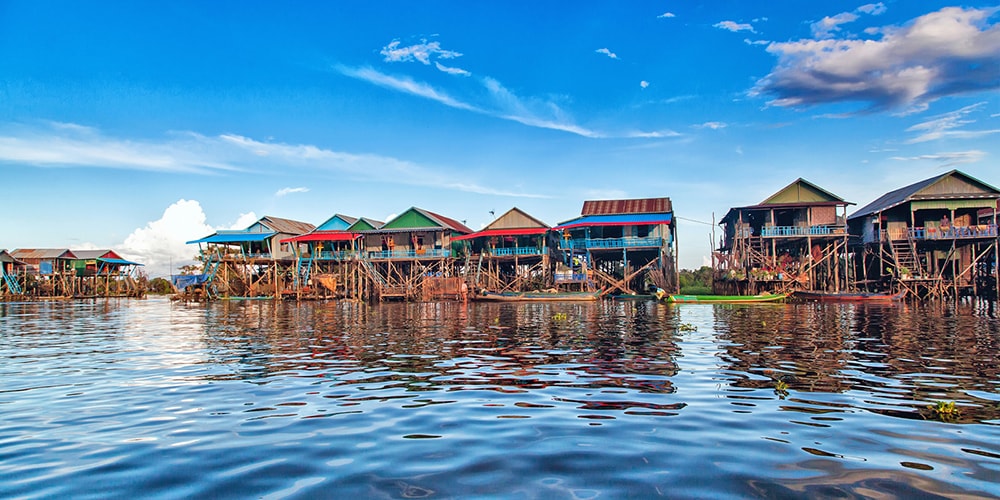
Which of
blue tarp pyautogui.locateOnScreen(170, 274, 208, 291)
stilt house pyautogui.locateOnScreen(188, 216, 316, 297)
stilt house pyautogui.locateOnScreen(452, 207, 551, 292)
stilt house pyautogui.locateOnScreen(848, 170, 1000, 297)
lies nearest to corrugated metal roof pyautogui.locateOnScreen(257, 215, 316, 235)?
stilt house pyautogui.locateOnScreen(188, 216, 316, 297)

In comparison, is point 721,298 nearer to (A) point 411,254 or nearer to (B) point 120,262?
(A) point 411,254


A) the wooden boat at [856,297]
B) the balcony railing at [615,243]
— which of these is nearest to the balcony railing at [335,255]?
the balcony railing at [615,243]

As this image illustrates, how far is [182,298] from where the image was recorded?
170 feet

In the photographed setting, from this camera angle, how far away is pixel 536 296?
42.7 m

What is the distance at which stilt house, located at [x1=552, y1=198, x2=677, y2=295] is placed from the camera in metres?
44.9

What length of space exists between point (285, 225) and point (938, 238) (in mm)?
52820

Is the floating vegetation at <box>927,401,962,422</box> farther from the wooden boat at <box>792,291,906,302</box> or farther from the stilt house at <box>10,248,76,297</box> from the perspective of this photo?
the stilt house at <box>10,248,76,297</box>

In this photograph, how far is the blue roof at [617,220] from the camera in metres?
44.9

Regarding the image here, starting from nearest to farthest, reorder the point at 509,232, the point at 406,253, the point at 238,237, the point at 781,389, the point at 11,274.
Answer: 1. the point at 781,389
2. the point at 509,232
3. the point at 406,253
4. the point at 238,237
5. the point at 11,274

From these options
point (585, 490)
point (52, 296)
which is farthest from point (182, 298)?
point (585, 490)

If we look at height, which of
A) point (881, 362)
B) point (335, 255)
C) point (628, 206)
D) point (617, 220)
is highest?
point (628, 206)

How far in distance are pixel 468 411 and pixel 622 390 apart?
8.80 ft

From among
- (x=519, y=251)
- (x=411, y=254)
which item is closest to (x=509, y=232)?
(x=519, y=251)

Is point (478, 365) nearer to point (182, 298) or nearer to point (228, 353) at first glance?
point (228, 353)
